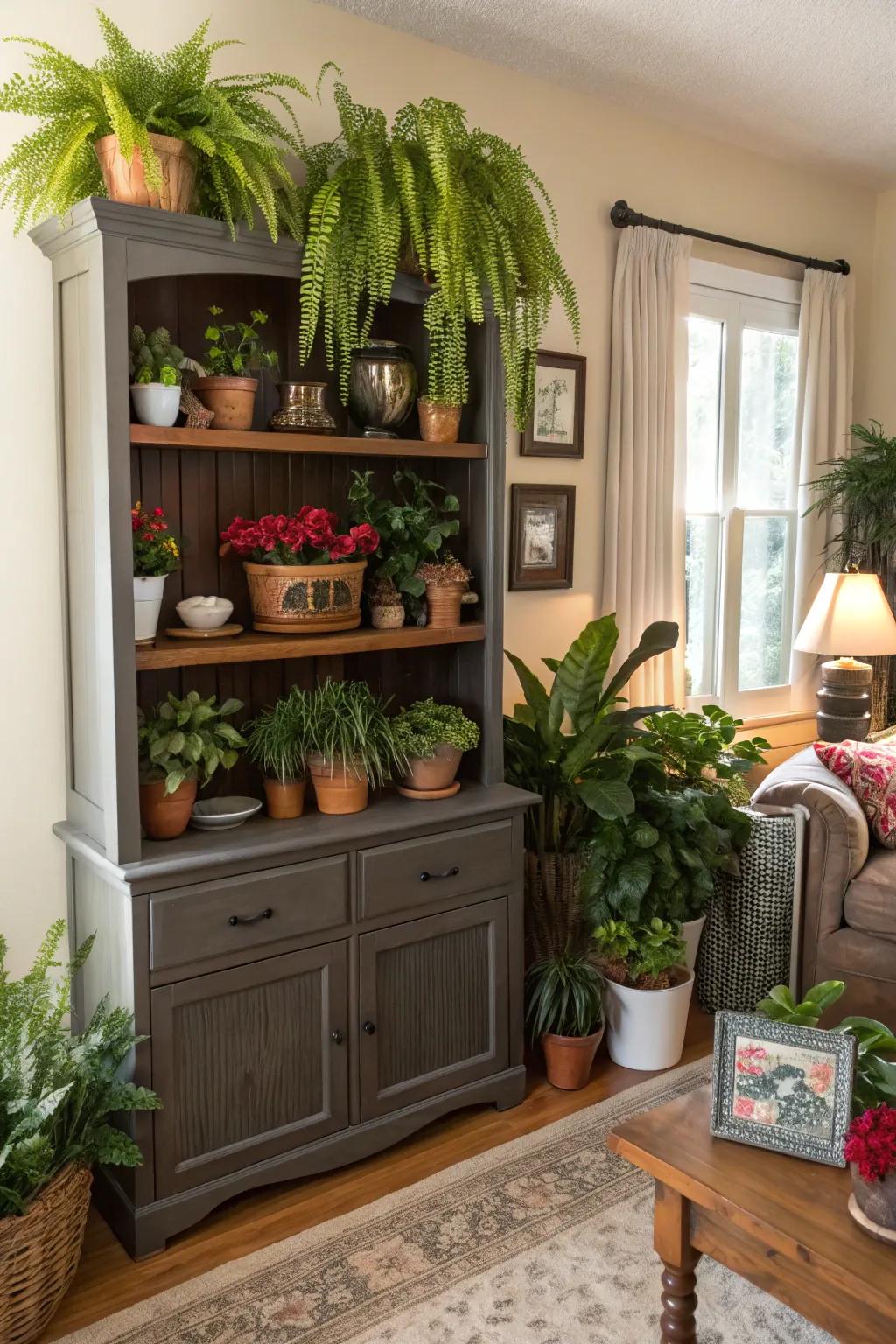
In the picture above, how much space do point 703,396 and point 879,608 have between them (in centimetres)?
98

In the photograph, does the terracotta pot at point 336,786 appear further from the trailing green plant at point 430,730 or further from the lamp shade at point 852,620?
the lamp shade at point 852,620

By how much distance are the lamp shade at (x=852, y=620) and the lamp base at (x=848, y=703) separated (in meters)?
0.14

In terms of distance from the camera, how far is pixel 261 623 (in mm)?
2559

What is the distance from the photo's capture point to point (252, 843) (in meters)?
2.39

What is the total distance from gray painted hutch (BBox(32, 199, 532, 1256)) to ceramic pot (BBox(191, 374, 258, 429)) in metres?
0.06

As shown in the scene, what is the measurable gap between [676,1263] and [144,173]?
222 cm

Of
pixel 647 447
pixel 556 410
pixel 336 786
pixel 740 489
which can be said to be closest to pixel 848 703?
pixel 740 489

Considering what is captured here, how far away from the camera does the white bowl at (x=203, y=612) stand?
2.46 metres

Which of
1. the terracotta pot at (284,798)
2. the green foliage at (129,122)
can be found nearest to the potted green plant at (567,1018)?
the terracotta pot at (284,798)

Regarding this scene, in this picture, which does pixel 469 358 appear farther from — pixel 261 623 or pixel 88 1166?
pixel 88 1166

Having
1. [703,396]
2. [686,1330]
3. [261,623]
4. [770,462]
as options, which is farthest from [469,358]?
[686,1330]

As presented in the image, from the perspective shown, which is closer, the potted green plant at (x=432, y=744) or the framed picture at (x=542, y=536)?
the potted green plant at (x=432, y=744)

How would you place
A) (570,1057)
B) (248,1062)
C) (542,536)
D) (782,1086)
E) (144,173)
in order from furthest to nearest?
(542,536)
(570,1057)
(248,1062)
(144,173)
(782,1086)

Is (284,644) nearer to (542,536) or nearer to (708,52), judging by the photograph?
(542,536)
